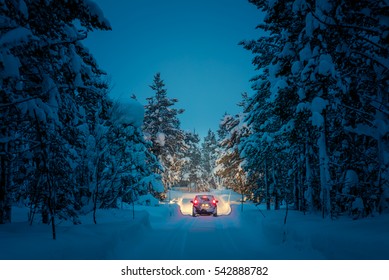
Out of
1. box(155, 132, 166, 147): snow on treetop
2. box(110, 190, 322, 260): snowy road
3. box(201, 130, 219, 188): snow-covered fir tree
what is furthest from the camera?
box(201, 130, 219, 188): snow-covered fir tree

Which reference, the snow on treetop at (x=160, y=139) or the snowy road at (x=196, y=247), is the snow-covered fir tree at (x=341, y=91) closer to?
the snowy road at (x=196, y=247)

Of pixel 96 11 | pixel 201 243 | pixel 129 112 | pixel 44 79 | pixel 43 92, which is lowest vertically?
pixel 201 243

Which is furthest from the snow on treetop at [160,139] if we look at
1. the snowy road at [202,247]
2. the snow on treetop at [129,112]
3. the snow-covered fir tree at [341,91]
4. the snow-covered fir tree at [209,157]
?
the snow-covered fir tree at [209,157]

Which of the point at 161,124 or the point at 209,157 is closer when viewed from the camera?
the point at 161,124

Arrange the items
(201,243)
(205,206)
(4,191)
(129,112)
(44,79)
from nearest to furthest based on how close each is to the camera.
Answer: (44,79)
(4,191)
(201,243)
(129,112)
(205,206)

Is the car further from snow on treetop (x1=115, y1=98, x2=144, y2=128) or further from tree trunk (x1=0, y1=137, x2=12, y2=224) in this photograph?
tree trunk (x1=0, y1=137, x2=12, y2=224)

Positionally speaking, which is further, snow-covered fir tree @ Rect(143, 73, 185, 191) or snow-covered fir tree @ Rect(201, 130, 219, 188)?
snow-covered fir tree @ Rect(201, 130, 219, 188)

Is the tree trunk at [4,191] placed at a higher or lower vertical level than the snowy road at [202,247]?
higher

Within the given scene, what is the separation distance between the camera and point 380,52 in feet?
29.3

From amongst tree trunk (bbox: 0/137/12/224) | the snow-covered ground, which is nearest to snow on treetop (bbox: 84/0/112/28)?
tree trunk (bbox: 0/137/12/224)

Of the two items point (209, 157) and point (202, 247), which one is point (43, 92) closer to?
point (202, 247)

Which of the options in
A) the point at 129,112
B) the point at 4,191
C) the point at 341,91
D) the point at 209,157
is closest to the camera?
the point at 4,191

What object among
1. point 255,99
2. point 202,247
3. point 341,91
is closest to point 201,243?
point 202,247
